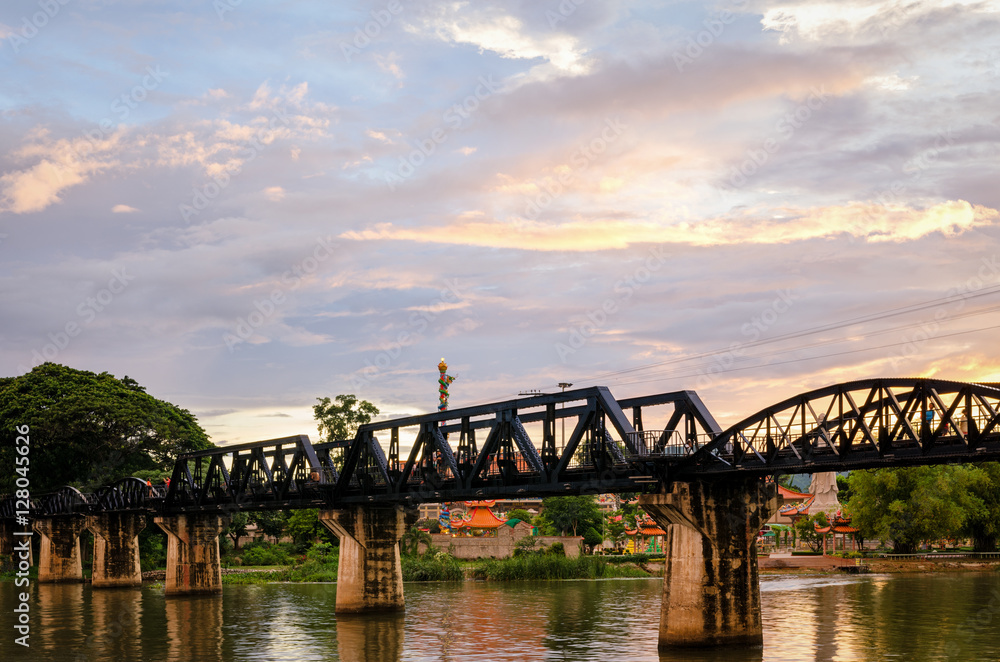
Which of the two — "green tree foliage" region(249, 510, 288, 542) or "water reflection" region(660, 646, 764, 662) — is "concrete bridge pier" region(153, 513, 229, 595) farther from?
"water reflection" region(660, 646, 764, 662)

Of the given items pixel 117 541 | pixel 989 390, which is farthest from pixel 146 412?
pixel 989 390

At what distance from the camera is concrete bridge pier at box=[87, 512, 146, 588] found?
97312 mm

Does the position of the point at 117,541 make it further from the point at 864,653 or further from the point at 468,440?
the point at 864,653

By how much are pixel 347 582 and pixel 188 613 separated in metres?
14.9

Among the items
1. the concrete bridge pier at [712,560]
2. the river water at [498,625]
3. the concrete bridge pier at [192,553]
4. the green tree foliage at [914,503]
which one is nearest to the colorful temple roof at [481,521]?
the river water at [498,625]

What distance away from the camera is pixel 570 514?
137500mm

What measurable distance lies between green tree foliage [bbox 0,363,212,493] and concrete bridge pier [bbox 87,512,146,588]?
50.3 ft

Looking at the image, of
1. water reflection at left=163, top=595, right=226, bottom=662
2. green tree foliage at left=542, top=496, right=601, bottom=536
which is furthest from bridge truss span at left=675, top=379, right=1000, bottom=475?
green tree foliage at left=542, top=496, right=601, bottom=536

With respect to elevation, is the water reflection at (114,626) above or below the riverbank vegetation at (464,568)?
above

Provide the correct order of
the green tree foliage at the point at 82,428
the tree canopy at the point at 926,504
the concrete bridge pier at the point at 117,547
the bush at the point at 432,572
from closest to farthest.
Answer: the concrete bridge pier at the point at 117,547
the bush at the point at 432,572
the tree canopy at the point at 926,504
the green tree foliage at the point at 82,428

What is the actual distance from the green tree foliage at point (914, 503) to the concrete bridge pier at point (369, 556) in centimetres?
6295

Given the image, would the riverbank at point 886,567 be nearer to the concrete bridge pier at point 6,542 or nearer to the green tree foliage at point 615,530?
the green tree foliage at point 615,530

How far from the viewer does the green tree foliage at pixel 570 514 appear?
137 meters

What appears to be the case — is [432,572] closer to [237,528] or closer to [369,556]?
[369,556]
